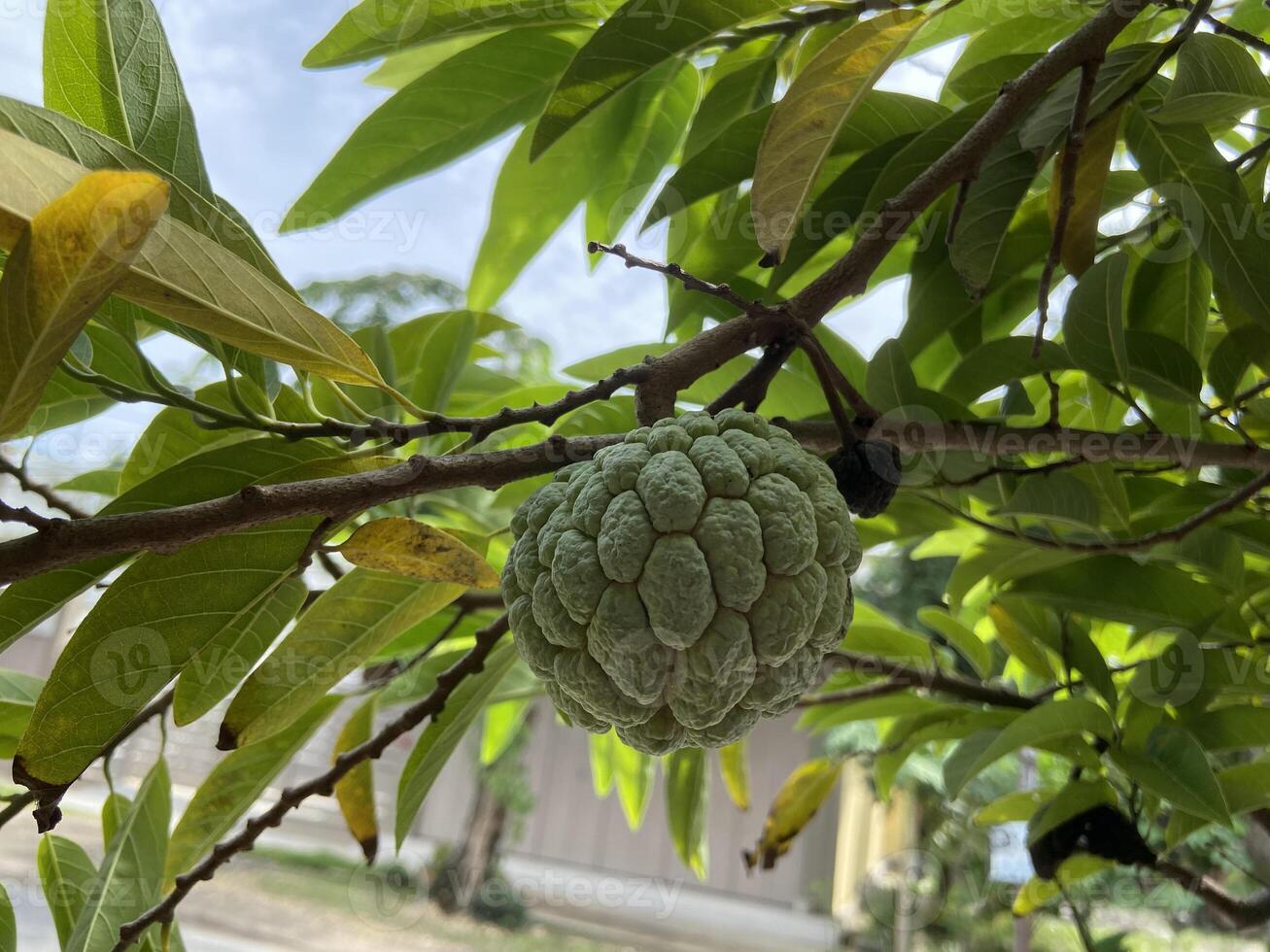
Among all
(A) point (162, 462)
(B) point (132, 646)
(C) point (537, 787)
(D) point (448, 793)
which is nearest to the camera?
(B) point (132, 646)

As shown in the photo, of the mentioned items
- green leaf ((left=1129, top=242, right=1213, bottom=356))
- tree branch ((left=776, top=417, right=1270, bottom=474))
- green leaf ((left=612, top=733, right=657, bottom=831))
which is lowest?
green leaf ((left=612, top=733, right=657, bottom=831))

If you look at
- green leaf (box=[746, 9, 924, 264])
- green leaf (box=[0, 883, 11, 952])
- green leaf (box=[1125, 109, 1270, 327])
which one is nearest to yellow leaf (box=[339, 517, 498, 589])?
green leaf (box=[746, 9, 924, 264])

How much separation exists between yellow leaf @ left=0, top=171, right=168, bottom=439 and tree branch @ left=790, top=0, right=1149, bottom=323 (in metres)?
0.44

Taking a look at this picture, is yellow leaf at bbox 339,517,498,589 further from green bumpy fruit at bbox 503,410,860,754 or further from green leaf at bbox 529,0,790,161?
green leaf at bbox 529,0,790,161

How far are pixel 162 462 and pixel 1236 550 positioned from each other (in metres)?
1.08

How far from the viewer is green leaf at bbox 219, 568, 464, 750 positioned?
2.35 feet

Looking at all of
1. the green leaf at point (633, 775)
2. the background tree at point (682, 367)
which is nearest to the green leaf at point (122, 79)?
the background tree at point (682, 367)

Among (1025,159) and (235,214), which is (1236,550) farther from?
(235,214)

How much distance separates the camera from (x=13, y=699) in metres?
0.90

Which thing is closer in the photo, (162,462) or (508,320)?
(162,462)

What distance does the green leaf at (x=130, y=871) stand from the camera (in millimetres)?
811

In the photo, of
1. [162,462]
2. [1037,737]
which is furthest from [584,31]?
[1037,737]

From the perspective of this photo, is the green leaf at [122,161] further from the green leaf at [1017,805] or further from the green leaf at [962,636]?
the green leaf at [1017,805]

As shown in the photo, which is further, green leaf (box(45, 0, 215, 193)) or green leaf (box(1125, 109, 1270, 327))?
green leaf (box(1125, 109, 1270, 327))
